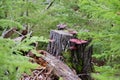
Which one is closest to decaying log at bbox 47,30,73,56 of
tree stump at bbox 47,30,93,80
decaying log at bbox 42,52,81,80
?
tree stump at bbox 47,30,93,80

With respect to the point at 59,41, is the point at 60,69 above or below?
below

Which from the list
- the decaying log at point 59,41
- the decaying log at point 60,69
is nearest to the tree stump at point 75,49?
the decaying log at point 59,41

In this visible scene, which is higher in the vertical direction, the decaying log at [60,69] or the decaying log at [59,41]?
the decaying log at [59,41]

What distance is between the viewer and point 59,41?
13.5 ft

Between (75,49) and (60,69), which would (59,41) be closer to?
(75,49)

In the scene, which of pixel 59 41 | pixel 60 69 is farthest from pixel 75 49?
pixel 60 69

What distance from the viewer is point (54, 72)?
11.7 feet

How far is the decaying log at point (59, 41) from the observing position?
13.4 ft

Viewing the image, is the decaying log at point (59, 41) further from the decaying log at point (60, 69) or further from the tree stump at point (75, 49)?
the decaying log at point (60, 69)

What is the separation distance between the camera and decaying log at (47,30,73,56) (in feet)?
13.4

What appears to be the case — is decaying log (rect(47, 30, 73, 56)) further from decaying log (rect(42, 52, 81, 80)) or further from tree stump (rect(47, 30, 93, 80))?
decaying log (rect(42, 52, 81, 80))

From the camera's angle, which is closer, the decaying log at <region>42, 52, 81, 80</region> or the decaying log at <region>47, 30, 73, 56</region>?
the decaying log at <region>42, 52, 81, 80</region>

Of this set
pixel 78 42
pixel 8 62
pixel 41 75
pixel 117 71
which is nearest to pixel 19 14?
pixel 78 42

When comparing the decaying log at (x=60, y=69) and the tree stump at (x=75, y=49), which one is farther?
the tree stump at (x=75, y=49)
